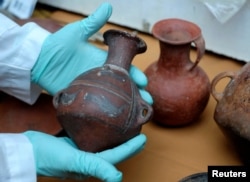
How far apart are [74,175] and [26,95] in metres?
0.30

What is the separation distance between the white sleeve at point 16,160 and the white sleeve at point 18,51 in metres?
0.23

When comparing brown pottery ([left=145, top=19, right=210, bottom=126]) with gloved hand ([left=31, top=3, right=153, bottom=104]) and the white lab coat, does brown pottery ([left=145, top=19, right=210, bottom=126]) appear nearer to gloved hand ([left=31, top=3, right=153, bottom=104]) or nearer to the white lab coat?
gloved hand ([left=31, top=3, right=153, bottom=104])

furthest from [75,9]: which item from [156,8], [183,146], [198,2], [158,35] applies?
[183,146]

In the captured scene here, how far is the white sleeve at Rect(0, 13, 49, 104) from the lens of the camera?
3.19 ft

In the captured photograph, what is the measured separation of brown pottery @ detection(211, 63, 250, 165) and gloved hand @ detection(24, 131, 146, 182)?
7.5 inches

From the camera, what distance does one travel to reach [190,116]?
1.01m

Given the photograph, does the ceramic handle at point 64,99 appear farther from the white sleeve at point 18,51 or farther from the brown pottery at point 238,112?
the brown pottery at point 238,112

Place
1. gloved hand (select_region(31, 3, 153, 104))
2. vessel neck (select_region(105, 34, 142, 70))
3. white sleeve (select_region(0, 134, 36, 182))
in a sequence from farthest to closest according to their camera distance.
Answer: gloved hand (select_region(31, 3, 153, 104)) < vessel neck (select_region(105, 34, 142, 70)) < white sleeve (select_region(0, 134, 36, 182))

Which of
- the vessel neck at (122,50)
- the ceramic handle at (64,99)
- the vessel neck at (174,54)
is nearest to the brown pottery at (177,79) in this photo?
the vessel neck at (174,54)

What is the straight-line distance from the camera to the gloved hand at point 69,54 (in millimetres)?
955

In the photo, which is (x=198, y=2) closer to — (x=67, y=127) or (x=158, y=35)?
(x=158, y=35)

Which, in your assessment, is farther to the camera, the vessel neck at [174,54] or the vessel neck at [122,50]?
the vessel neck at [174,54]

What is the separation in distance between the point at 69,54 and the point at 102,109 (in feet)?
0.81

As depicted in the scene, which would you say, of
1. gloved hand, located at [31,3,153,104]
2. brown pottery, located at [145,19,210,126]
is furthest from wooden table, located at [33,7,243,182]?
gloved hand, located at [31,3,153,104]
